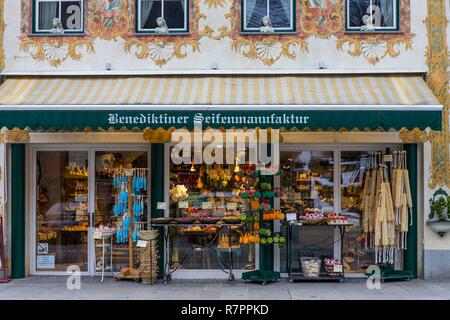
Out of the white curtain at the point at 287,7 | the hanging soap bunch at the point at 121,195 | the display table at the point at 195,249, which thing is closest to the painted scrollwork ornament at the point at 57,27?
the hanging soap bunch at the point at 121,195

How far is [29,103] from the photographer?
947 cm

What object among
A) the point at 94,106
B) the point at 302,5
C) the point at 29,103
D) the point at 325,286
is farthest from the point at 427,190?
the point at 29,103

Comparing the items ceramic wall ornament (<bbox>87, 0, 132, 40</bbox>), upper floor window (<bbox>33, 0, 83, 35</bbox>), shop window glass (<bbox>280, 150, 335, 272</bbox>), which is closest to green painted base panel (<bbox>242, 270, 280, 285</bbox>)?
shop window glass (<bbox>280, 150, 335, 272</bbox>)

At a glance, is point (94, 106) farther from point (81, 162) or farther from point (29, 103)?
point (81, 162)

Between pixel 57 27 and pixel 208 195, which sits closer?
pixel 57 27

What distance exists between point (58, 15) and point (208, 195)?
4.49m

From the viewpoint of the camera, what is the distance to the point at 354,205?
10.9 metres

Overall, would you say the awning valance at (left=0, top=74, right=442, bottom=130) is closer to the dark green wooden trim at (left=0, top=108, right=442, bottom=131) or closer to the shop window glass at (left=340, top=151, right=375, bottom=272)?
the dark green wooden trim at (left=0, top=108, right=442, bottom=131)

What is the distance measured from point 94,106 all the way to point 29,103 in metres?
1.18

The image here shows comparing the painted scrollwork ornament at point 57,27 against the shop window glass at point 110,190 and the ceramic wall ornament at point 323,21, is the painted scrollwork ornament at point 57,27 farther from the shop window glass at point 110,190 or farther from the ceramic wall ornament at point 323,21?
the ceramic wall ornament at point 323,21

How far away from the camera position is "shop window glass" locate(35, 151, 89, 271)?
11109mm

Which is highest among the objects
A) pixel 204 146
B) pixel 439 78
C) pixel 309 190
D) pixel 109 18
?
pixel 109 18

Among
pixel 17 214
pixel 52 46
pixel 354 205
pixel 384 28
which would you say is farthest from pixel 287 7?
pixel 17 214

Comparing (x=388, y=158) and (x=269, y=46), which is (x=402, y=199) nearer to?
(x=388, y=158)
